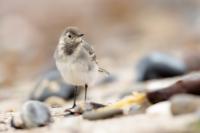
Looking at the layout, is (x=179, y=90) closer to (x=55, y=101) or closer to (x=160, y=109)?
(x=160, y=109)

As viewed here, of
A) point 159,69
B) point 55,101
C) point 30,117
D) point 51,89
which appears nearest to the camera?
point 30,117

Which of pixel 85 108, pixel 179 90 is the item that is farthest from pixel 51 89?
pixel 179 90

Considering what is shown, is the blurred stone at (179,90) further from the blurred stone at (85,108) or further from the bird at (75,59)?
the bird at (75,59)

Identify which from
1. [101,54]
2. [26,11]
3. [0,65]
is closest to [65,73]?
[0,65]

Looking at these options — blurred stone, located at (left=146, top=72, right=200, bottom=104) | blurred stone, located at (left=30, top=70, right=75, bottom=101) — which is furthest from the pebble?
blurred stone, located at (left=30, top=70, right=75, bottom=101)

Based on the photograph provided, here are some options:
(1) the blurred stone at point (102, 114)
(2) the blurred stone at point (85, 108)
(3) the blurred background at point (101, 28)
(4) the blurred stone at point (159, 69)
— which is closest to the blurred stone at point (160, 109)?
(1) the blurred stone at point (102, 114)

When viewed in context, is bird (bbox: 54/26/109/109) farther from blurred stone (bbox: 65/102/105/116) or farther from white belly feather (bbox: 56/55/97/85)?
blurred stone (bbox: 65/102/105/116)
